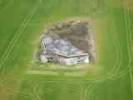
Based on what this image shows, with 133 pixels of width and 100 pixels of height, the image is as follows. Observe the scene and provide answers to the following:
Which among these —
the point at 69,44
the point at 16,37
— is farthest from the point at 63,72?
the point at 16,37

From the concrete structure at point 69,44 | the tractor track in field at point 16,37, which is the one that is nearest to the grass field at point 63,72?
the tractor track in field at point 16,37

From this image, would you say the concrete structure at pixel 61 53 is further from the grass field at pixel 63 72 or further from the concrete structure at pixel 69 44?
the grass field at pixel 63 72

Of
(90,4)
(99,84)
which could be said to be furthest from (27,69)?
(90,4)

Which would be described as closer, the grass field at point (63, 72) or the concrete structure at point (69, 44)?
the grass field at point (63, 72)

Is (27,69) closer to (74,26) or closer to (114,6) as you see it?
(74,26)

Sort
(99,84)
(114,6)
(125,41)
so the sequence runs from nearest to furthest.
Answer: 1. (99,84)
2. (125,41)
3. (114,6)

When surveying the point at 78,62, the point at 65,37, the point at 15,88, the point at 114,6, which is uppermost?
the point at 114,6

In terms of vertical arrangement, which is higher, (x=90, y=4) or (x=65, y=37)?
(x=90, y=4)

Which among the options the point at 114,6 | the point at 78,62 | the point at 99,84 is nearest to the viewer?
the point at 99,84
